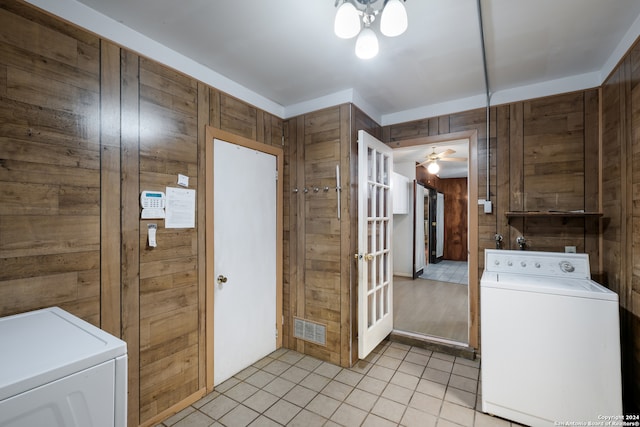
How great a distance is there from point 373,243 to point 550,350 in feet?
4.76

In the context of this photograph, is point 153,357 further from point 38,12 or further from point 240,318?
point 38,12

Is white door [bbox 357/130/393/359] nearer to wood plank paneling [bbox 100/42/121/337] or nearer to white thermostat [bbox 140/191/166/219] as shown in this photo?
white thermostat [bbox 140/191/166/219]

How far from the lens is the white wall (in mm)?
5789

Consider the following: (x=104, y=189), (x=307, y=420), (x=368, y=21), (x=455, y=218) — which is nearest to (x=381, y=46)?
(x=368, y=21)

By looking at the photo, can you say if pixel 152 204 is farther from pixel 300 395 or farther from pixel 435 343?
pixel 435 343

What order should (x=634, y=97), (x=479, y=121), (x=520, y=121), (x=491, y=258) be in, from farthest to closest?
(x=479, y=121), (x=520, y=121), (x=491, y=258), (x=634, y=97)

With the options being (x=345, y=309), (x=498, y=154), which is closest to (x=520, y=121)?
(x=498, y=154)

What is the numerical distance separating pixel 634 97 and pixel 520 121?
80cm

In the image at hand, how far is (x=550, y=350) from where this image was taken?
1735 mm

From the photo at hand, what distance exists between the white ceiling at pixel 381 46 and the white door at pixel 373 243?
1.98 ft

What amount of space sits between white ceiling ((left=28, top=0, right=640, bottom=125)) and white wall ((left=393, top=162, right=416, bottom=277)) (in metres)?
3.21

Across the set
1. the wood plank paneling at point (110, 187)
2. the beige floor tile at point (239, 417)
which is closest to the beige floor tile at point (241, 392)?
the beige floor tile at point (239, 417)

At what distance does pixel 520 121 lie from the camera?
98.3 inches

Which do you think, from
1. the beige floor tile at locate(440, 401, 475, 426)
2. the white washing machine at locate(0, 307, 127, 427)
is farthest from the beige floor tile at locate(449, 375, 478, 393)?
the white washing machine at locate(0, 307, 127, 427)
